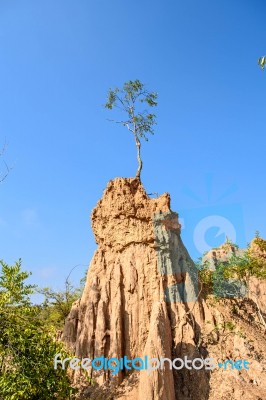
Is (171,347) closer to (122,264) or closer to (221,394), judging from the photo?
(221,394)

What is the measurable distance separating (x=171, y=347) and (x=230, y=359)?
257cm

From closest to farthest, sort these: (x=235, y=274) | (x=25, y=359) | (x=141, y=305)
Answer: (x=25, y=359) < (x=141, y=305) < (x=235, y=274)

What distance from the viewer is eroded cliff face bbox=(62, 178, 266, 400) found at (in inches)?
525

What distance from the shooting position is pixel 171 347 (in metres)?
14.1

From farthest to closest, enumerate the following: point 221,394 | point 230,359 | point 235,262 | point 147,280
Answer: point 235,262 → point 147,280 → point 230,359 → point 221,394

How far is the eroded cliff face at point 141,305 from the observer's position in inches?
525

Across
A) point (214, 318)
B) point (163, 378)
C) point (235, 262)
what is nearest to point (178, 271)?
point (214, 318)

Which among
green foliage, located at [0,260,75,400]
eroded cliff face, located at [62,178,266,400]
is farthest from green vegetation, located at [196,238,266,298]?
green foliage, located at [0,260,75,400]

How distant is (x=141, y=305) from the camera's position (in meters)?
15.7

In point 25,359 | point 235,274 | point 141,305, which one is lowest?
point 25,359

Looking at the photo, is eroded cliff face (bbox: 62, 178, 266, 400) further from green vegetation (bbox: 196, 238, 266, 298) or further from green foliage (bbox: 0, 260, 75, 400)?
green foliage (bbox: 0, 260, 75, 400)

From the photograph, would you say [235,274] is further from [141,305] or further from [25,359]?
[25,359]

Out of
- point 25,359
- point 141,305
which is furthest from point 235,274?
point 25,359

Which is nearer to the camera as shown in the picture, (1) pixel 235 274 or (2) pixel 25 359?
(2) pixel 25 359
